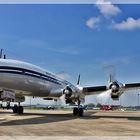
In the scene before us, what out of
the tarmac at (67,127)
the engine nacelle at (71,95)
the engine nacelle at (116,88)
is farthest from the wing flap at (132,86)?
the tarmac at (67,127)

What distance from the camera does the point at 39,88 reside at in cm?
2928

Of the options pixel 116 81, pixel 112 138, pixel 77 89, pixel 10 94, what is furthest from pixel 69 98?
pixel 112 138

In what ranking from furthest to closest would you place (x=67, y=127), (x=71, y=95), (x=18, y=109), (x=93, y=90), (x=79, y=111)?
(x=18, y=109) < (x=93, y=90) < (x=79, y=111) < (x=71, y=95) < (x=67, y=127)

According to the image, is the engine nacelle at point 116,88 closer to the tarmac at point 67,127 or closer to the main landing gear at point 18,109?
the tarmac at point 67,127

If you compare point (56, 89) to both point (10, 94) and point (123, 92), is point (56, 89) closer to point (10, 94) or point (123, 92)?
point (123, 92)

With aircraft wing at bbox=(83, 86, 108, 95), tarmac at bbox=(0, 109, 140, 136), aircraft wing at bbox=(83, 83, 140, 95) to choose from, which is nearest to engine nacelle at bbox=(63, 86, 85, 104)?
aircraft wing at bbox=(83, 86, 108, 95)

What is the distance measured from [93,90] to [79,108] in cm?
220

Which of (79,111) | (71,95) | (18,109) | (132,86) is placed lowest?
(79,111)

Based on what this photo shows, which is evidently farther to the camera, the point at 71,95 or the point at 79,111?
the point at 79,111

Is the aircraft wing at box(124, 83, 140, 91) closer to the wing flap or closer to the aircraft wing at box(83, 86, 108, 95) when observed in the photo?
the wing flap

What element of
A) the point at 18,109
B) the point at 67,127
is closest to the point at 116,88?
the point at 67,127

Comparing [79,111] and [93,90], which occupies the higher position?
[93,90]

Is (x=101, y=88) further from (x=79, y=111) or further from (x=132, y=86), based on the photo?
(x=79, y=111)

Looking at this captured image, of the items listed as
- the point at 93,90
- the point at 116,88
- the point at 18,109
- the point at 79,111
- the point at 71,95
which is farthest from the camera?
the point at 18,109
